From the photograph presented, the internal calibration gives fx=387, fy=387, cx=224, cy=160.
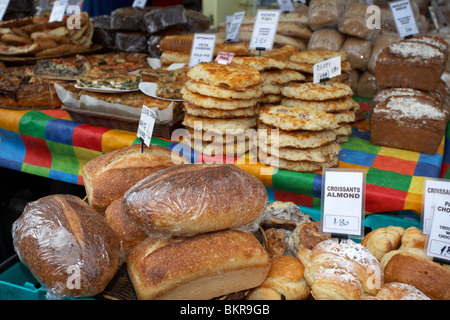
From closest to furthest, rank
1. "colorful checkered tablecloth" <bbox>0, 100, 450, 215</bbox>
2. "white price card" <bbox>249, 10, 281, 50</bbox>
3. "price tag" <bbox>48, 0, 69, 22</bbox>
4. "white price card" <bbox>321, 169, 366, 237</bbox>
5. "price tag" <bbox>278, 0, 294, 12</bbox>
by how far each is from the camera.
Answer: "white price card" <bbox>321, 169, 366, 237</bbox> < "colorful checkered tablecloth" <bbox>0, 100, 450, 215</bbox> < "white price card" <bbox>249, 10, 281, 50</bbox> < "price tag" <bbox>48, 0, 69, 22</bbox> < "price tag" <bbox>278, 0, 294, 12</bbox>

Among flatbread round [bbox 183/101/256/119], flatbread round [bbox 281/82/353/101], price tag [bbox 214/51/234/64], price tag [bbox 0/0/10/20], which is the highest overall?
price tag [bbox 0/0/10/20]

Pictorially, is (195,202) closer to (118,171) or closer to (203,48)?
(118,171)

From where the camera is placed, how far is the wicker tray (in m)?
2.76

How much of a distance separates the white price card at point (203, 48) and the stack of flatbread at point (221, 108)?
88 cm

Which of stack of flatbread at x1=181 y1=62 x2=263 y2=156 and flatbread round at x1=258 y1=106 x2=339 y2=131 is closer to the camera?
flatbread round at x1=258 y1=106 x2=339 y2=131

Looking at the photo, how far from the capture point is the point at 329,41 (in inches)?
144

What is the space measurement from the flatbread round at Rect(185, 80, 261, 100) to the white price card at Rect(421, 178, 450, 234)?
4.03 ft

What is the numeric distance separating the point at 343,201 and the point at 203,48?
2.38 metres

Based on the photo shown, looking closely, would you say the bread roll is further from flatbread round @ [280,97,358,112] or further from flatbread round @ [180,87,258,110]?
flatbread round @ [280,97,358,112]

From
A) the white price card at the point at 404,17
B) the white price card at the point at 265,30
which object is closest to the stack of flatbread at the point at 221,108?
the white price card at the point at 265,30

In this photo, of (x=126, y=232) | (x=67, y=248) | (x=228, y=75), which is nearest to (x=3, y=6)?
(x=228, y=75)

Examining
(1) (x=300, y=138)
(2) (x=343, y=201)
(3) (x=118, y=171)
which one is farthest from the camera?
(1) (x=300, y=138)

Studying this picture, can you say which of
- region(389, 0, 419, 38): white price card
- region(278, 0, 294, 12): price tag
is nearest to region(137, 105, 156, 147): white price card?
region(389, 0, 419, 38): white price card

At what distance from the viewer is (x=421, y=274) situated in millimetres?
1331
